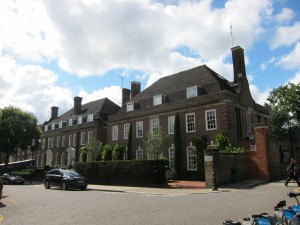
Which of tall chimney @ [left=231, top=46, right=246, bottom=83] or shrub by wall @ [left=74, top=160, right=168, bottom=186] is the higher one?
tall chimney @ [left=231, top=46, right=246, bottom=83]

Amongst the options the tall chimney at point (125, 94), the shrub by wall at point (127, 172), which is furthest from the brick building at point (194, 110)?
the shrub by wall at point (127, 172)

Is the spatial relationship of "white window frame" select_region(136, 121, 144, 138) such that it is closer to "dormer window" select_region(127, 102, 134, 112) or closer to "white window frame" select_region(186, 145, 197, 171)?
"dormer window" select_region(127, 102, 134, 112)

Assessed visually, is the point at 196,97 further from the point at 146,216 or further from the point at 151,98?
the point at 146,216

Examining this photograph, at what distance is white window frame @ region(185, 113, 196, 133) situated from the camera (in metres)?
31.1

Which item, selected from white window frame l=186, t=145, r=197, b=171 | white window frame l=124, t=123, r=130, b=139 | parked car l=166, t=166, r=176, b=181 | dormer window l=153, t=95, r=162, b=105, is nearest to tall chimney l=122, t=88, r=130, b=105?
white window frame l=124, t=123, r=130, b=139

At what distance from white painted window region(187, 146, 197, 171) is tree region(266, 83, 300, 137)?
17.2 metres

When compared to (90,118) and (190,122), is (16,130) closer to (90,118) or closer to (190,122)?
(90,118)

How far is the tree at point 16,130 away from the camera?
4392 cm

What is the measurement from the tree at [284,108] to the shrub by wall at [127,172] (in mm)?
24250

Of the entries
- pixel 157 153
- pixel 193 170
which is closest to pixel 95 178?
pixel 157 153

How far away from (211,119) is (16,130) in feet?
100

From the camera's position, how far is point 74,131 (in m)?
50.3

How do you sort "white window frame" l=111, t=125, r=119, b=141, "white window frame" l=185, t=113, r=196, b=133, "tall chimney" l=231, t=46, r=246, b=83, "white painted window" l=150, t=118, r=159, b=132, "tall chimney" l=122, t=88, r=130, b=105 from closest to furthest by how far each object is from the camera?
"white window frame" l=185, t=113, r=196, b=133 < "tall chimney" l=231, t=46, r=246, b=83 < "white painted window" l=150, t=118, r=159, b=132 < "white window frame" l=111, t=125, r=119, b=141 < "tall chimney" l=122, t=88, r=130, b=105

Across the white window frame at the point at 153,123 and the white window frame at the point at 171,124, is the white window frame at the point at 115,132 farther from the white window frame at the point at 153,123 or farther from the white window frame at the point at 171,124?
the white window frame at the point at 171,124
